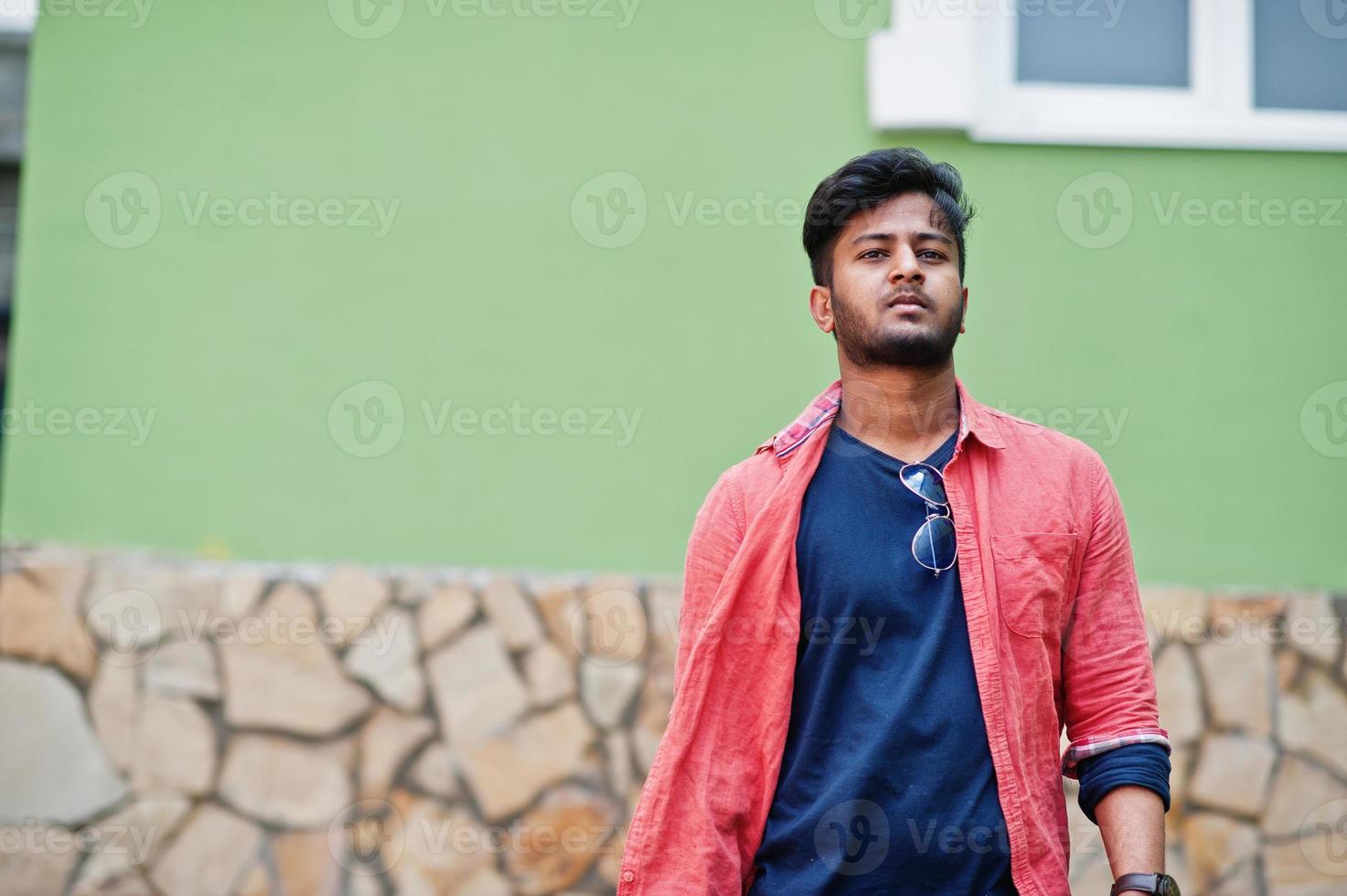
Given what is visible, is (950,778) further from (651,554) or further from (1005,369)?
(1005,369)

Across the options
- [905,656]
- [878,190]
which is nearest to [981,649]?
[905,656]

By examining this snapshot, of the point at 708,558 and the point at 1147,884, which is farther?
the point at 708,558

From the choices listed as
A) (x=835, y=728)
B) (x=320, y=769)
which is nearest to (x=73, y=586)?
(x=320, y=769)

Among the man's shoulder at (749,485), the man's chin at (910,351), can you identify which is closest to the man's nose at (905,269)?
the man's chin at (910,351)

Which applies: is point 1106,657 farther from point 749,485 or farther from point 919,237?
point 919,237

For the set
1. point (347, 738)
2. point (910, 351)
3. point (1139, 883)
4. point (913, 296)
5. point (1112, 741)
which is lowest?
point (347, 738)

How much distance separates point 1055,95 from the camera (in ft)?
13.8

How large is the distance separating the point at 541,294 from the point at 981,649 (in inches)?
97.3

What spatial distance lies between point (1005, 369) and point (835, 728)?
2.40 metres

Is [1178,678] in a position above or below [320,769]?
above

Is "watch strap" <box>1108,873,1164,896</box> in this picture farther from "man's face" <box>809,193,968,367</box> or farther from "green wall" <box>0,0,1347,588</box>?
"green wall" <box>0,0,1347,588</box>

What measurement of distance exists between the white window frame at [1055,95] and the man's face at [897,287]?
185 cm

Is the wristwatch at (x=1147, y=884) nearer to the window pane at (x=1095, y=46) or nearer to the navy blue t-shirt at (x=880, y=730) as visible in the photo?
the navy blue t-shirt at (x=880, y=730)

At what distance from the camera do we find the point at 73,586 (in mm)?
3842
